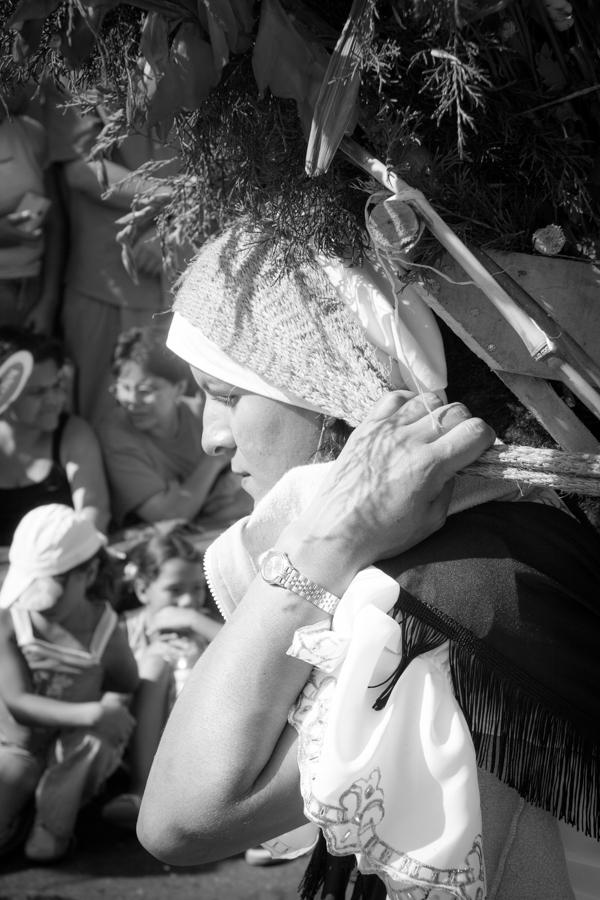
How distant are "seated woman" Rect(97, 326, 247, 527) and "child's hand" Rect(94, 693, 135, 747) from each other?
1.34 metres

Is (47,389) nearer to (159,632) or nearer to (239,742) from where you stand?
(159,632)

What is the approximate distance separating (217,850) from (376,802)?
11.2 inches

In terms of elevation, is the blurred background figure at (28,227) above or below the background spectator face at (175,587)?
above

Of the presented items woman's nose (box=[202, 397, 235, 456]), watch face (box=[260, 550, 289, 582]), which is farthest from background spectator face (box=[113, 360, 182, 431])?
watch face (box=[260, 550, 289, 582])

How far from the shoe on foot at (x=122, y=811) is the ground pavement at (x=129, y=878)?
0.09 metres

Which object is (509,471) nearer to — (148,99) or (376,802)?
(376,802)

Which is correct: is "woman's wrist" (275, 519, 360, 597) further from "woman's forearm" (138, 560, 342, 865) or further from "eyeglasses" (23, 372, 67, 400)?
"eyeglasses" (23, 372, 67, 400)

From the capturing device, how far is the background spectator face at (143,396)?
5.46 m

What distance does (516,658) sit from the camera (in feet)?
4.74

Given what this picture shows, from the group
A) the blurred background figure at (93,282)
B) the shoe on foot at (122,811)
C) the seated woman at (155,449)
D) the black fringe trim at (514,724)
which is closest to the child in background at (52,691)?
the shoe on foot at (122,811)

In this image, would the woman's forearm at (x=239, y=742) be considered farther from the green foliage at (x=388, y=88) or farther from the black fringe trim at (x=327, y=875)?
the green foliage at (x=388, y=88)

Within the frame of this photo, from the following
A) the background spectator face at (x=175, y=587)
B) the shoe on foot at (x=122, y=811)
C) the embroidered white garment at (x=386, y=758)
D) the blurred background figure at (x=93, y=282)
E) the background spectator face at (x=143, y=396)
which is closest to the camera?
the embroidered white garment at (x=386, y=758)

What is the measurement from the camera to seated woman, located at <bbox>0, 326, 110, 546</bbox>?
5.05m

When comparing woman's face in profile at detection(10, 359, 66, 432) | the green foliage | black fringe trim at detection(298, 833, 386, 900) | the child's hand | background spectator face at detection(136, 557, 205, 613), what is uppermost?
the green foliage
